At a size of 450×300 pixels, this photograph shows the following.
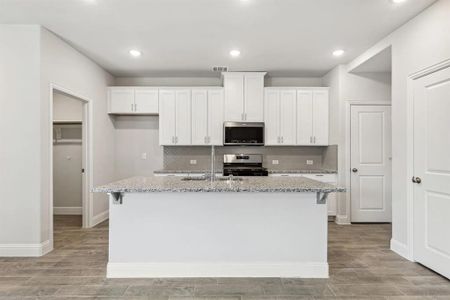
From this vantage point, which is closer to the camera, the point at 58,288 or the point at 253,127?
the point at 58,288

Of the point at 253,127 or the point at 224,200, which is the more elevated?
the point at 253,127

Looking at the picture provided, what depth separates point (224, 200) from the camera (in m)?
2.74

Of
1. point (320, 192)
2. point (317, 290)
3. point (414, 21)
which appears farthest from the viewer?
point (414, 21)

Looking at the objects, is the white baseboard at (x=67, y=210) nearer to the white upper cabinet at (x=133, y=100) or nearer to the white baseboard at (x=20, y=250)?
the white upper cabinet at (x=133, y=100)

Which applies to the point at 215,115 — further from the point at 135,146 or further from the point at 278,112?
the point at 135,146

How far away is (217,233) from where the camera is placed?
273 cm

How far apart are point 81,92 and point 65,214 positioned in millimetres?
2618

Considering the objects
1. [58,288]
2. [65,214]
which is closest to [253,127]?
[58,288]

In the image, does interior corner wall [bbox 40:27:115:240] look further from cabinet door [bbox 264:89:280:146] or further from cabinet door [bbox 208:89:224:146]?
cabinet door [bbox 264:89:280:146]

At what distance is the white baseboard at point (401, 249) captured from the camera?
3.17 metres

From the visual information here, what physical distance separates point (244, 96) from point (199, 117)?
0.87 m

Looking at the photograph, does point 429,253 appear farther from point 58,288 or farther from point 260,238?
point 58,288

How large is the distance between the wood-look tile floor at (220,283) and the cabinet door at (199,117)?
2470 mm

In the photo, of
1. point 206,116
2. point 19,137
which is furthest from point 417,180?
point 19,137
